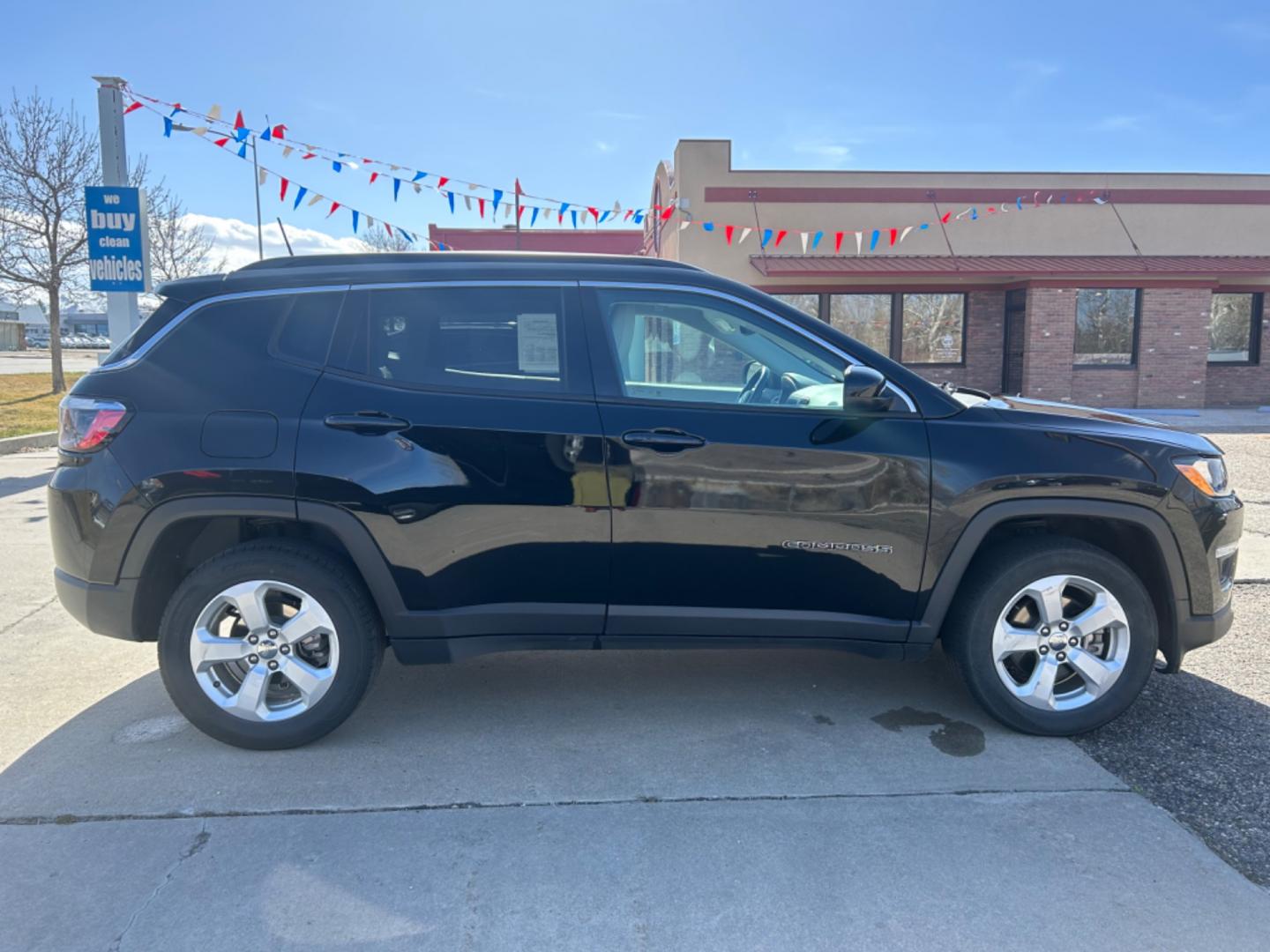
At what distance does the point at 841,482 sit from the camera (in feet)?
11.5

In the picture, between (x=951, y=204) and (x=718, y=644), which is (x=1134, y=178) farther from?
(x=718, y=644)

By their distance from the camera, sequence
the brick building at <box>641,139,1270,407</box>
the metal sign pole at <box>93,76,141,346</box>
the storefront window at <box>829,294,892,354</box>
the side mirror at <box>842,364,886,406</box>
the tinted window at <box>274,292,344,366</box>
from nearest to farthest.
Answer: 1. the side mirror at <box>842,364,886,406</box>
2. the tinted window at <box>274,292,344,366</box>
3. the metal sign pole at <box>93,76,141,346</box>
4. the brick building at <box>641,139,1270,407</box>
5. the storefront window at <box>829,294,892,354</box>

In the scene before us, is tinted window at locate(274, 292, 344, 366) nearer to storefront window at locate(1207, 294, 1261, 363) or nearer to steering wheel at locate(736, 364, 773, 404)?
steering wheel at locate(736, 364, 773, 404)

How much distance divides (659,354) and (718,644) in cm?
121

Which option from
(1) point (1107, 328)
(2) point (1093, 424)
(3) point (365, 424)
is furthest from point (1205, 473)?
(1) point (1107, 328)

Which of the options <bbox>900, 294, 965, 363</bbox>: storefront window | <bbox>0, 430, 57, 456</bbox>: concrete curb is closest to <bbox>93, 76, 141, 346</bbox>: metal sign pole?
<bbox>0, 430, 57, 456</bbox>: concrete curb

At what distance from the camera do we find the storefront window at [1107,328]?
19.2 metres

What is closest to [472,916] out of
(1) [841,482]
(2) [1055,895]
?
(2) [1055,895]

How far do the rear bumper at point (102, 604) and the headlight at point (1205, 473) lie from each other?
13.8ft

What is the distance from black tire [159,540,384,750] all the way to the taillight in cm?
62

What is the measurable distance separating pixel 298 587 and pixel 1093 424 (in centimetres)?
325

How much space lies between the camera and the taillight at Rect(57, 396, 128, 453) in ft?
11.4

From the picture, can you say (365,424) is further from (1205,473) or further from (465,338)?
(1205,473)

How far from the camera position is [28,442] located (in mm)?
12711
